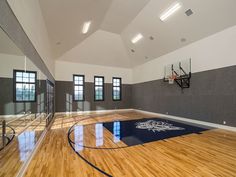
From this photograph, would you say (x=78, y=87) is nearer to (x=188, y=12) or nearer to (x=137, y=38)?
(x=137, y=38)

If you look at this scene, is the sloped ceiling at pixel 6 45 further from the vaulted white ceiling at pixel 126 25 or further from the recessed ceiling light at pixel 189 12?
the recessed ceiling light at pixel 189 12

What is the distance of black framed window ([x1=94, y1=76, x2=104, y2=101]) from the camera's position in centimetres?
953

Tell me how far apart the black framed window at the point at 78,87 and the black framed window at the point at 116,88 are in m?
2.49

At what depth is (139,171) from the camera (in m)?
2.13

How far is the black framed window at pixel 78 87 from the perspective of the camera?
8.93 meters

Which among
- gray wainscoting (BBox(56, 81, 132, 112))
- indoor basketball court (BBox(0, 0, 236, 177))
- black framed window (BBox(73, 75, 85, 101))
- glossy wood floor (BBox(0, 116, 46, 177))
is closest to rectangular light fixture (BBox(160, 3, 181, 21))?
indoor basketball court (BBox(0, 0, 236, 177))

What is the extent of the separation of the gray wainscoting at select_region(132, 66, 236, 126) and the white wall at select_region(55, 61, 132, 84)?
127 inches

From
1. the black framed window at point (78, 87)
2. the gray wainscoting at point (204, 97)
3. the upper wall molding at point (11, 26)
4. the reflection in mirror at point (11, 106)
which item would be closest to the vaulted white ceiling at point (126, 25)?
the black framed window at point (78, 87)

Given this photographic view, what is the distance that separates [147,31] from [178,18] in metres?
1.73

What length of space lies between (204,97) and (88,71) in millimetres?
7371

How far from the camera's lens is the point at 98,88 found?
9.65m

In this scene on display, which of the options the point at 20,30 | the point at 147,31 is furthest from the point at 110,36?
the point at 20,30

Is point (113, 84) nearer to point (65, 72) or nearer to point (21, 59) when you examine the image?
point (65, 72)

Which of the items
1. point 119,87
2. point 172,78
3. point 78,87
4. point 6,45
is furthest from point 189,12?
point 78,87
